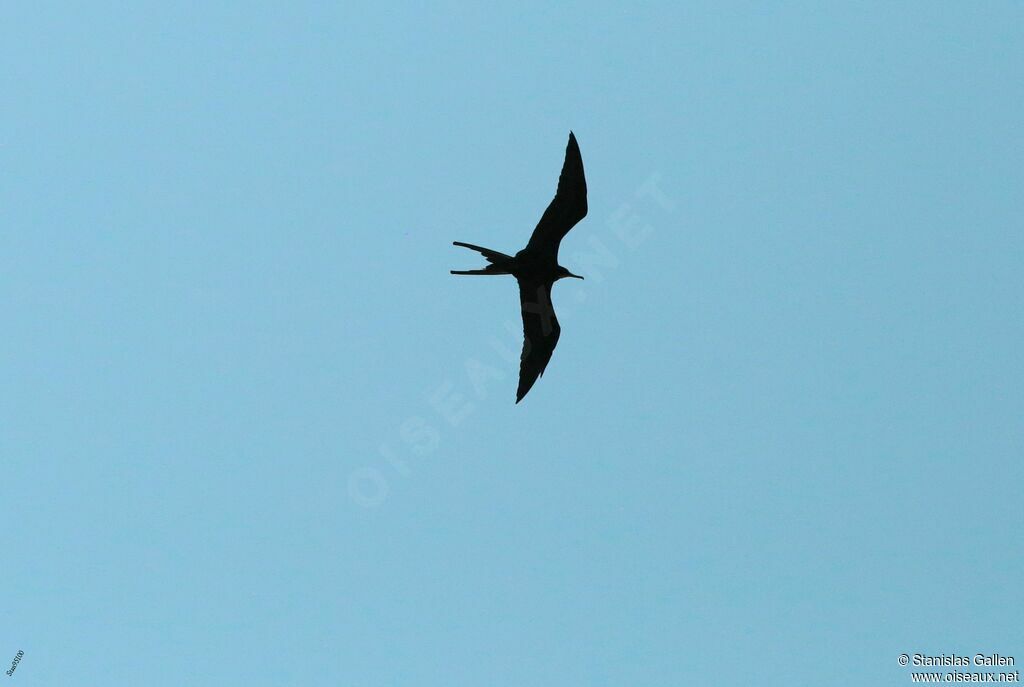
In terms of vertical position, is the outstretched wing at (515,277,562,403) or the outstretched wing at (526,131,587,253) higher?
the outstretched wing at (526,131,587,253)

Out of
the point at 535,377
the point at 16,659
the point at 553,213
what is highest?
the point at 553,213

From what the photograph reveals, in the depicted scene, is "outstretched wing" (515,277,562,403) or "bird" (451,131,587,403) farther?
"outstretched wing" (515,277,562,403)

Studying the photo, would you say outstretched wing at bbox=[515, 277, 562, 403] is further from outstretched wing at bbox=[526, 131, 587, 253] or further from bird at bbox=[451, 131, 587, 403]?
outstretched wing at bbox=[526, 131, 587, 253]

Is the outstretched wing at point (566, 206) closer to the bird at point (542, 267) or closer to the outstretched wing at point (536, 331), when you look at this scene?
the bird at point (542, 267)

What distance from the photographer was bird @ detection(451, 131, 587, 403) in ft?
60.8

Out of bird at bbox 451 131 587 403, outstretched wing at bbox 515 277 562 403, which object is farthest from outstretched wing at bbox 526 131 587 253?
outstretched wing at bbox 515 277 562 403

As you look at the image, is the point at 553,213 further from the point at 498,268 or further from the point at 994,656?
the point at 994,656

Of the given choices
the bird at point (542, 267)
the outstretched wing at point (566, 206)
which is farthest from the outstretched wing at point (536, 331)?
the outstretched wing at point (566, 206)

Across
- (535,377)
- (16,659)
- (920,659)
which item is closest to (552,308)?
(535,377)

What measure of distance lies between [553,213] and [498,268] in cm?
156

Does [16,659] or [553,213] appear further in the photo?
[16,659]

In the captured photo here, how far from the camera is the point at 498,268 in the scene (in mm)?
19312

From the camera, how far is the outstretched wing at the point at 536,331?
20.2 metres

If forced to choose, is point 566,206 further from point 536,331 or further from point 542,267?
point 536,331
